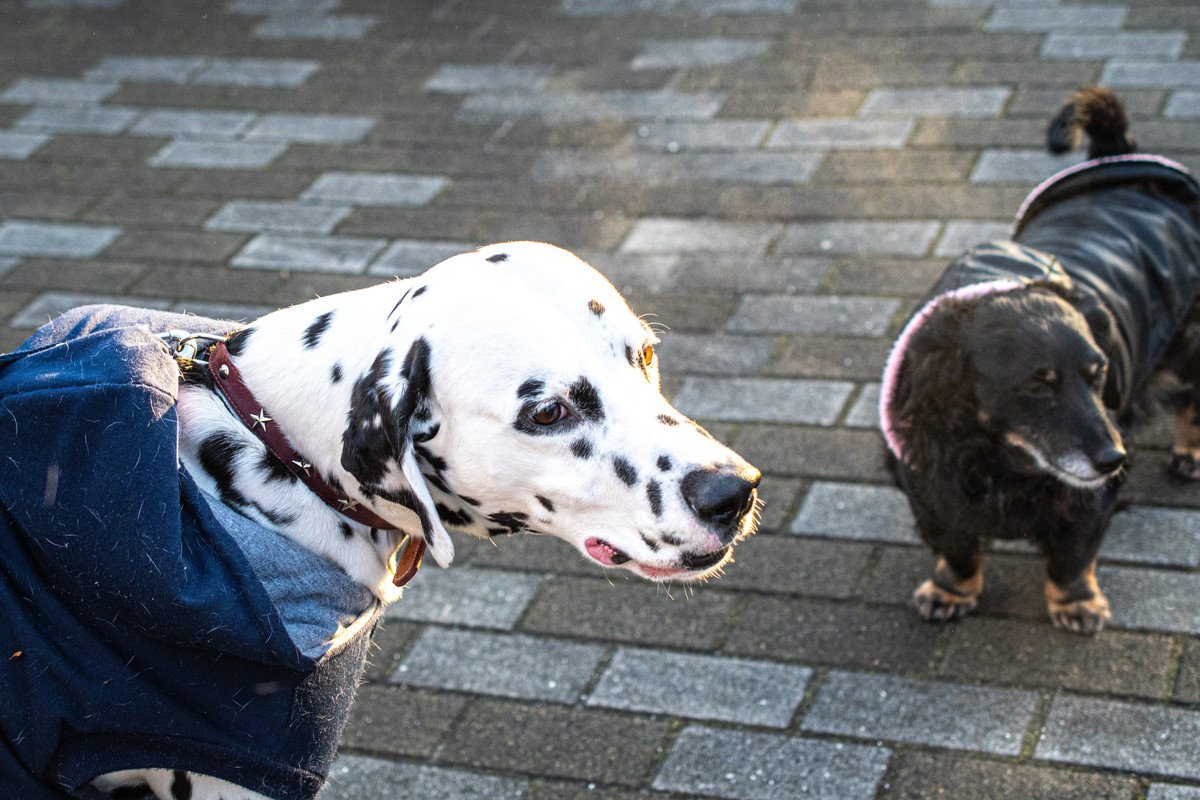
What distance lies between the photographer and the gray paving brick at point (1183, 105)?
5.71 m

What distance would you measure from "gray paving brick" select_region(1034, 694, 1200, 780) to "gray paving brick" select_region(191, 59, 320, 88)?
5.55 metres

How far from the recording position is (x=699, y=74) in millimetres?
6895

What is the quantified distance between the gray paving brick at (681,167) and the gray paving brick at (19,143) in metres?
2.76

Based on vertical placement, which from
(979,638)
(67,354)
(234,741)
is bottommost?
(979,638)

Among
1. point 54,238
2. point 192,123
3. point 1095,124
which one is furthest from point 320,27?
point 1095,124

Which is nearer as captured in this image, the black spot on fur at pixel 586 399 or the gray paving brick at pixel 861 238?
the black spot on fur at pixel 586 399

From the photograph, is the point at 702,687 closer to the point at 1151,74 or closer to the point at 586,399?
the point at 586,399

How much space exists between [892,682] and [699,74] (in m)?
4.18

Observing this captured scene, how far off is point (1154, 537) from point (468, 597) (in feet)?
6.63

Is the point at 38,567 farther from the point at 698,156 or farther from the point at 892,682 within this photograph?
the point at 698,156

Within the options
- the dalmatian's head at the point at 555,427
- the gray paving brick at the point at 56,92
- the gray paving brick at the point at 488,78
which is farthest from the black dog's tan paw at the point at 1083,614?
the gray paving brick at the point at 56,92

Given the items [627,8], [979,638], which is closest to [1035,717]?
[979,638]

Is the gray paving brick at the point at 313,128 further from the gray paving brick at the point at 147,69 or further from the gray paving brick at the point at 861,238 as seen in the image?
the gray paving brick at the point at 861,238

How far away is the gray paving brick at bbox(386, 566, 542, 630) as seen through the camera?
3.92 metres
